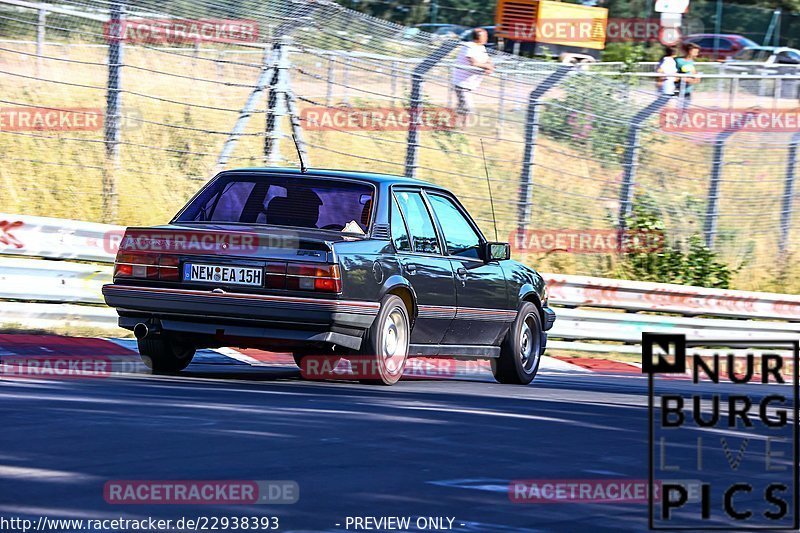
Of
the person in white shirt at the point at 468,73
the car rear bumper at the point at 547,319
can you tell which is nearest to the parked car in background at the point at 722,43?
the person in white shirt at the point at 468,73

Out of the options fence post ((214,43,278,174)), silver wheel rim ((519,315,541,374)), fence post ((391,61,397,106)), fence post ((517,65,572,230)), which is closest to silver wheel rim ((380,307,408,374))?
silver wheel rim ((519,315,541,374))

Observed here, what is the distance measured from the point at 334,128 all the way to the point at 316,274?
748 centimetres

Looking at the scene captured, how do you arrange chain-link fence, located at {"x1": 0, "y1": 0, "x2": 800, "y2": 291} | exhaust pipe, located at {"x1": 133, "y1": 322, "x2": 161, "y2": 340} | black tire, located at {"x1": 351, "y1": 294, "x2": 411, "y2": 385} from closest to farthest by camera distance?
1. exhaust pipe, located at {"x1": 133, "y1": 322, "x2": 161, "y2": 340}
2. black tire, located at {"x1": 351, "y1": 294, "x2": 411, "y2": 385}
3. chain-link fence, located at {"x1": 0, "y1": 0, "x2": 800, "y2": 291}

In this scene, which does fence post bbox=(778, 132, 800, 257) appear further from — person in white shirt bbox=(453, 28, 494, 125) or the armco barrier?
person in white shirt bbox=(453, 28, 494, 125)

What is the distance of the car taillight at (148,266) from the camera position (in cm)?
922

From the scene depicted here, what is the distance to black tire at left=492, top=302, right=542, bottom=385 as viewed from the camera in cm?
1136

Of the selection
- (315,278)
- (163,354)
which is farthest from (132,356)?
(315,278)

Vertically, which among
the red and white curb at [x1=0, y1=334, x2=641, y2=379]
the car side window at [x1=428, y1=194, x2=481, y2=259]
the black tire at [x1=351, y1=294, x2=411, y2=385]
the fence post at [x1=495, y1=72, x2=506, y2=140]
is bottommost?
the red and white curb at [x1=0, y1=334, x2=641, y2=379]

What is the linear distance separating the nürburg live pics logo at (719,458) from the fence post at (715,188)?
8.83 metres

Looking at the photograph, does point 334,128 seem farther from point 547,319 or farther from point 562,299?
point 547,319

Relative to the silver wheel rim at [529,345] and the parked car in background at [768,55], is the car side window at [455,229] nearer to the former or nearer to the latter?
the silver wheel rim at [529,345]

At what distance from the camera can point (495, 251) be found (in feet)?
36.3

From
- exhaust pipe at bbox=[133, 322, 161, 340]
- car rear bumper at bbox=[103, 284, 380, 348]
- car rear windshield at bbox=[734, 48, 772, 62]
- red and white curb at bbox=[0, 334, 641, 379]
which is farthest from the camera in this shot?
car rear windshield at bbox=[734, 48, 772, 62]

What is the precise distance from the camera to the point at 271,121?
574 inches
